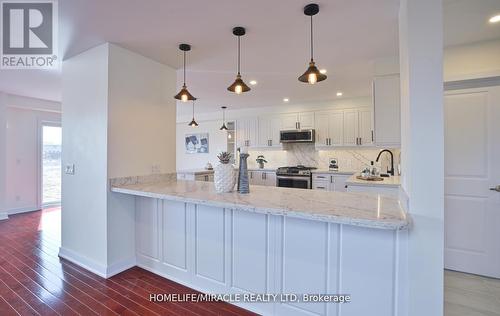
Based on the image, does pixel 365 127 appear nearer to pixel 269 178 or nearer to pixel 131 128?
pixel 269 178

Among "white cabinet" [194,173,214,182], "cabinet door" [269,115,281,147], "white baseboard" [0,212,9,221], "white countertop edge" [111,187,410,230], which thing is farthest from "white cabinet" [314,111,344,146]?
"white baseboard" [0,212,9,221]

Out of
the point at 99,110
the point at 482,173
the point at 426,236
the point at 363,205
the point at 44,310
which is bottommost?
the point at 44,310

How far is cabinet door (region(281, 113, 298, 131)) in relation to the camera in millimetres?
5750

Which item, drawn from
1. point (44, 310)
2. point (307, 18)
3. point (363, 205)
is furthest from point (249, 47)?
point (44, 310)

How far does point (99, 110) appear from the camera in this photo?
2547mm

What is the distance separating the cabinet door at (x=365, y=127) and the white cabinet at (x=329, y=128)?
1.25 feet

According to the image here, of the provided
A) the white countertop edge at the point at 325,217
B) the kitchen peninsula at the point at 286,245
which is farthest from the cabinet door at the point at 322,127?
the white countertop edge at the point at 325,217

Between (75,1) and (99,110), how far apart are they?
3.40ft

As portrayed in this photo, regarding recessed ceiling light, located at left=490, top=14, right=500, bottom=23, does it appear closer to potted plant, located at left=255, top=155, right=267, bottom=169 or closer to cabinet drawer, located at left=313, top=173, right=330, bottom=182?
cabinet drawer, located at left=313, top=173, right=330, bottom=182

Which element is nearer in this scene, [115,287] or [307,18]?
[307,18]

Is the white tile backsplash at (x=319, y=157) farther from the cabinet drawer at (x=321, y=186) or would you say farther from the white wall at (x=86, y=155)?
the white wall at (x=86, y=155)

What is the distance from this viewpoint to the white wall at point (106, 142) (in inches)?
99.0

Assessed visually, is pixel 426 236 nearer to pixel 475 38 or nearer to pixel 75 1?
pixel 475 38

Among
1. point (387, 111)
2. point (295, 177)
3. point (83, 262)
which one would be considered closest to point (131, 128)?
point (83, 262)
